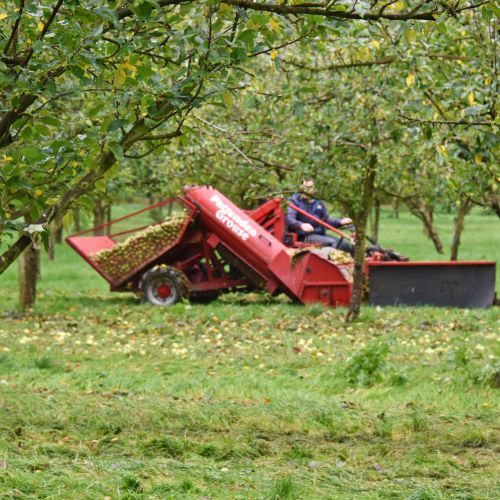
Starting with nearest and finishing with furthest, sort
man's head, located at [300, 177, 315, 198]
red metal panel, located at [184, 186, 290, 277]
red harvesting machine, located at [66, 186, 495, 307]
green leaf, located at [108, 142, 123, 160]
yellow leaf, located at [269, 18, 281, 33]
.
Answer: green leaf, located at [108, 142, 123, 160] → yellow leaf, located at [269, 18, 281, 33] → man's head, located at [300, 177, 315, 198] → red harvesting machine, located at [66, 186, 495, 307] → red metal panel, located at [184, 186, 290, 277]

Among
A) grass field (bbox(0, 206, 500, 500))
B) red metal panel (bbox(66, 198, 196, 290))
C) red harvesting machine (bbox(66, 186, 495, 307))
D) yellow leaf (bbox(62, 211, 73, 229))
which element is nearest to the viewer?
yellow leaf (bbox(62, 211, 73, 229))

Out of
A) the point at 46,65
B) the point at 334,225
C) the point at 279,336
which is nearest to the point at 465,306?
the point at 334,225

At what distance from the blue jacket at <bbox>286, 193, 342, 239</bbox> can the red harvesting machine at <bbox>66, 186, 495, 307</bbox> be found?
220 millimetres

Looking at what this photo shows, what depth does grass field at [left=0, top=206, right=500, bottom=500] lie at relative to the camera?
555 cm

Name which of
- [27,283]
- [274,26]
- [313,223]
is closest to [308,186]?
[313,223]

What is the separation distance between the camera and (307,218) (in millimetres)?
16625

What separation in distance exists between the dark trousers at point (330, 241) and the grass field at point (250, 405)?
2.18 meters

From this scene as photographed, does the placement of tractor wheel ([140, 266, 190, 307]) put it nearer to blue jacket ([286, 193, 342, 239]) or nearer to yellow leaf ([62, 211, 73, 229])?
blue jacket ([286, 193, 342, 239])

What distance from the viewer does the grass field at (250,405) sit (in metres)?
5.55

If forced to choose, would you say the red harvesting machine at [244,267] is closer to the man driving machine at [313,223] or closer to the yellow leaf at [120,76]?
the man driving machine at [313,223]

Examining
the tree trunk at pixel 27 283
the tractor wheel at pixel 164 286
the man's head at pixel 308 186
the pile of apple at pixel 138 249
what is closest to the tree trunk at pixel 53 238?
the tree trunk at pixel 27 283

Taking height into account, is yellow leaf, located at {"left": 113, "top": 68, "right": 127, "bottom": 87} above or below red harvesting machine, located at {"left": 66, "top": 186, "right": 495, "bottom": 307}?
above

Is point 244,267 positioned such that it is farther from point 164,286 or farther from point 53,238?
point 53,238

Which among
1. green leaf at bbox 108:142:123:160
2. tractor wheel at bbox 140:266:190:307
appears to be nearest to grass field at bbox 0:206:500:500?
tractor wheel at bbox 140:266:190:307
